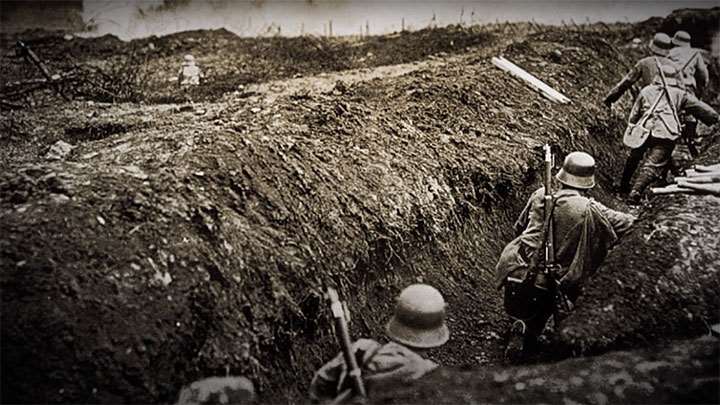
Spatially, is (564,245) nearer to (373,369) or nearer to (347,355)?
(373,369)

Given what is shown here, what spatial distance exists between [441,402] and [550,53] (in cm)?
780

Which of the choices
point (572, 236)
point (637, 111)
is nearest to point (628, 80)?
point (637, 111)

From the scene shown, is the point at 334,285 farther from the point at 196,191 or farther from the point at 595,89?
the point at 595,89

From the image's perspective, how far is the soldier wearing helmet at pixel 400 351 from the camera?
315 cm

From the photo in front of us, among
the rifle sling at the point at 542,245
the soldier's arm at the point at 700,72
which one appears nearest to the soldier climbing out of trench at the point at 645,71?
the soldier's arm at the point at 700,72

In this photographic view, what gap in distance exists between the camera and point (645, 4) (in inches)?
549

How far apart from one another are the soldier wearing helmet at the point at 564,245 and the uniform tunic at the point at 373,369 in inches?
67.1

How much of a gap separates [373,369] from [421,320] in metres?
0.39

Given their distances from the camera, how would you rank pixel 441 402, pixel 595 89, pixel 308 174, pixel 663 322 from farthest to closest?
pixel 595 89 < pixel 308 174 < pixel 663 322 < pixel 441 402

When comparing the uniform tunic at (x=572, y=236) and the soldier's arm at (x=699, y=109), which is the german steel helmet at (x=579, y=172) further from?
the soldier's arm at (x=699, y=109)

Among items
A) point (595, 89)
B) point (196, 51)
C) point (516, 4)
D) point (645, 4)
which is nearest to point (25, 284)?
point (595, 89)

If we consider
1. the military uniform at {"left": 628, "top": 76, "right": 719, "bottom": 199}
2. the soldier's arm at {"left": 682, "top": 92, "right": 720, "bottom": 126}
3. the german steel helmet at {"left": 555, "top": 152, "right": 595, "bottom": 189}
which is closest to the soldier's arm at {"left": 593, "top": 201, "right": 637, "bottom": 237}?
the german steel helmet at {"left": 555, "top": 152, "right": 595, "bottom": 189}

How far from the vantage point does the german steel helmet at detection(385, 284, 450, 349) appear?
3.29 metres

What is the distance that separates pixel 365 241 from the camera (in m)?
4.86
